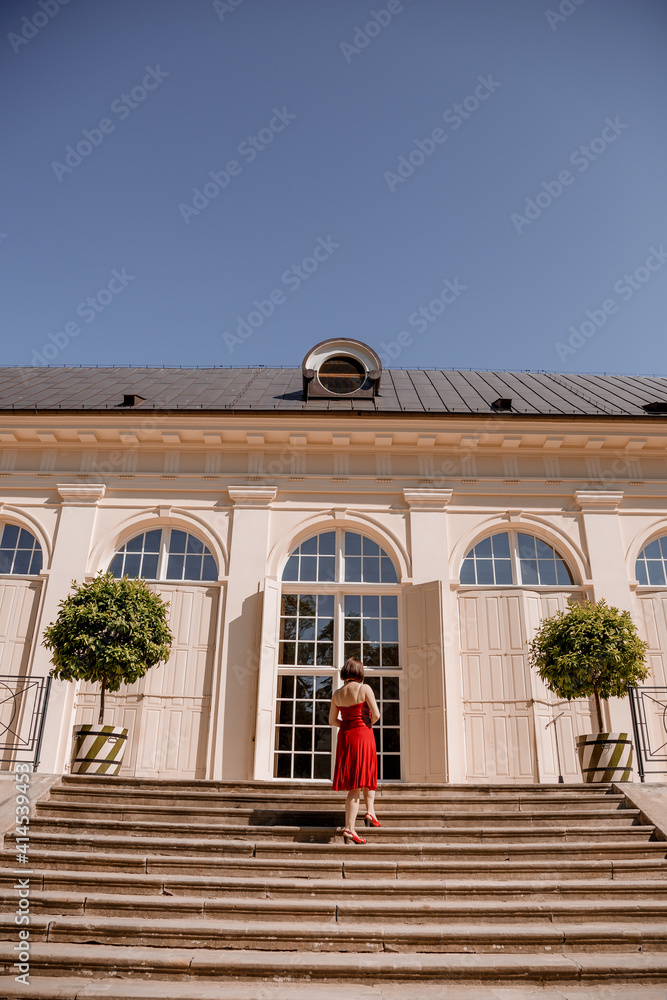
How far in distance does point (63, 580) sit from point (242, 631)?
311 centimetres

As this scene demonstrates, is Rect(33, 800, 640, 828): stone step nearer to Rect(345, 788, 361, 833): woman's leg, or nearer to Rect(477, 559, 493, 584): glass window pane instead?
Rect(345, 788, 361, 833): woman's leg

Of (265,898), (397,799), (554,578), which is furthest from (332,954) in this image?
(554,578)

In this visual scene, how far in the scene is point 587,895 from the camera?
5719 millimetres

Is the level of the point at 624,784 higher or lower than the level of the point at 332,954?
higher

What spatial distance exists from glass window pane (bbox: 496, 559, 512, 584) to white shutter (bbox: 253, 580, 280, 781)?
3.68 meters

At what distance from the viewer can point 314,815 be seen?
7.10 m

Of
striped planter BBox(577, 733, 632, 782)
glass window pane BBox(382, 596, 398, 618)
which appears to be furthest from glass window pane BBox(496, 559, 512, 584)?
striped planter BBox(577, 733, 632, 782)

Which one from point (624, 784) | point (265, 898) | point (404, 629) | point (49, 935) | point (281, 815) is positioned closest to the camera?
point (49, 935)

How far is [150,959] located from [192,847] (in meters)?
1.70

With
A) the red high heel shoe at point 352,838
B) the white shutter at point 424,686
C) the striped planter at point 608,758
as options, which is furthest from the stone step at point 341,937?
the white shutter at point 424,686

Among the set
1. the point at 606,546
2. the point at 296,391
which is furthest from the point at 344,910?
the point at 296,391

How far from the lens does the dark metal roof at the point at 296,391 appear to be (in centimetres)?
1313

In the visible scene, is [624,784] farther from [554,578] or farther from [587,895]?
[554,578]

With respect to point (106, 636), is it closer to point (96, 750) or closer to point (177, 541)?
point (96, 750)
